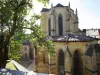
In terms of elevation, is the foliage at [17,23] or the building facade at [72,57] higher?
the foliage at [17,23]

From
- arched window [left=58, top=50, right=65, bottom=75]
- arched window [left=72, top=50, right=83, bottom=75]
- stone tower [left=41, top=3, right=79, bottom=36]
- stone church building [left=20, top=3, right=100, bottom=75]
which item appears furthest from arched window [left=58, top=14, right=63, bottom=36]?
arched window [left=72, top=50, right=83, bottom=75]

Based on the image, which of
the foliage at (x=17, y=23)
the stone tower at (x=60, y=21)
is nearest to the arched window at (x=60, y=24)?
the stone tower at (x=60, y=21)

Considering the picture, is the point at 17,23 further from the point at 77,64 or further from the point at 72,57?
the point at 77,64

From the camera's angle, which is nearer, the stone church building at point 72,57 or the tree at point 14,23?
the tree at point 14,23

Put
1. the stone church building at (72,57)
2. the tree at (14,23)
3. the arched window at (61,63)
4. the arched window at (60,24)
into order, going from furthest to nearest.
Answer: the arched window at (60,24) → the arched window at (61,63) → the stone church building at (72,57) → the tree at (14,23)

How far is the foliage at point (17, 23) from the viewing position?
9969mm

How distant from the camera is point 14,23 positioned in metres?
10.7

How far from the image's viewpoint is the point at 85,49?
2062cm

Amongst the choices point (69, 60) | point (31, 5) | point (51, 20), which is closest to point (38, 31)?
point (31, 5)

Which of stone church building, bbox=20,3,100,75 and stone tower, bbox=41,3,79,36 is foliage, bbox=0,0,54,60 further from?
stone tower, bbox=41,3,79,36

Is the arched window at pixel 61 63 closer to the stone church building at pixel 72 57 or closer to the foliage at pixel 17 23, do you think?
the stone church building at pixel 72 57

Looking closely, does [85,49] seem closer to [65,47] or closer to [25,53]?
[65,47]

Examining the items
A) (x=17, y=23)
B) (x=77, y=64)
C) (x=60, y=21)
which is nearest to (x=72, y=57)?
(x=77, y=64)

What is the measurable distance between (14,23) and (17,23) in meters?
0.34
